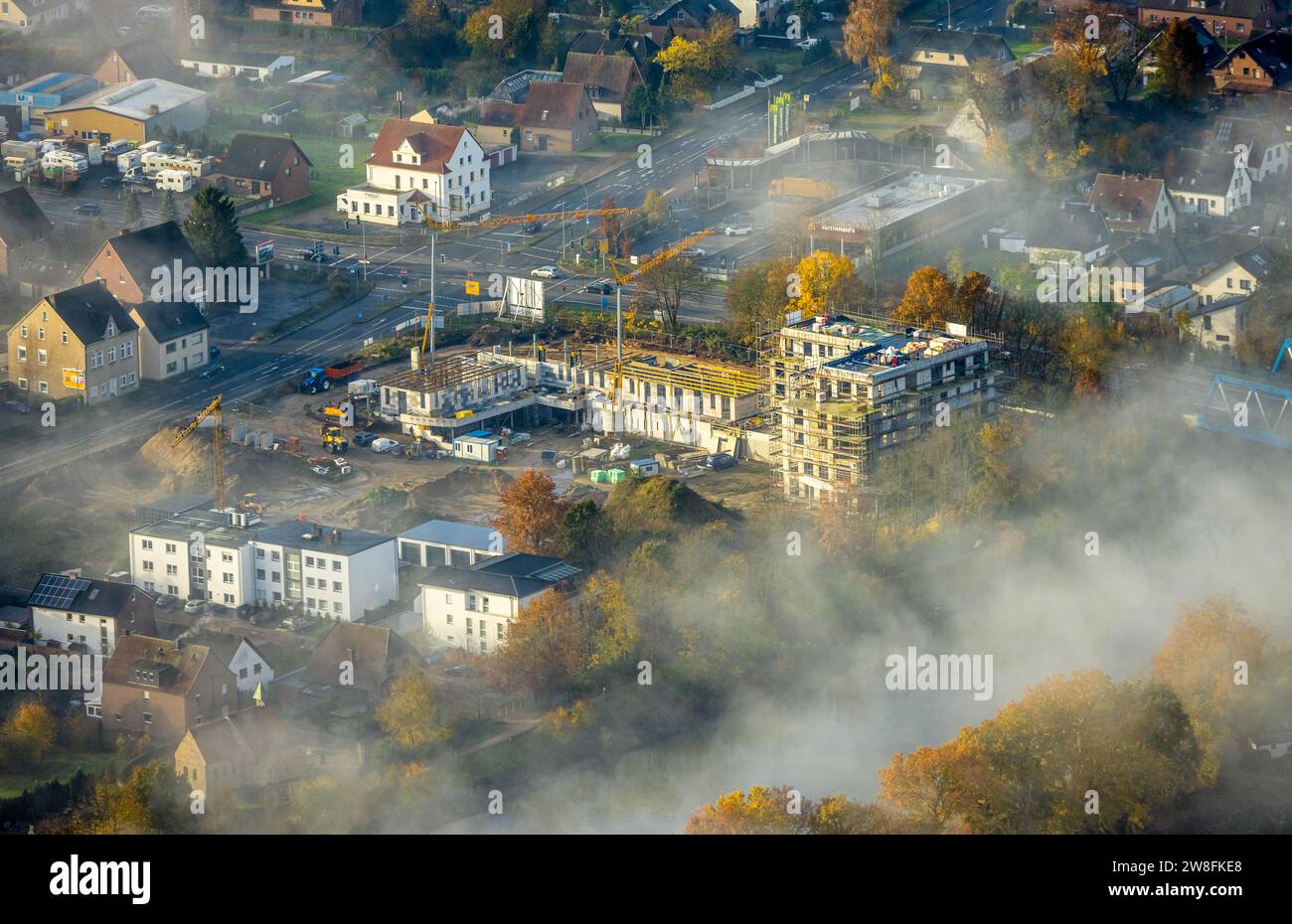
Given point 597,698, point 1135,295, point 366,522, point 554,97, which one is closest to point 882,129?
point 554,97

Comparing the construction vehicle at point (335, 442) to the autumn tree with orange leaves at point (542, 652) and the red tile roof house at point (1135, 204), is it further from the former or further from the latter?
the red tile roof house at point (1135, 204)

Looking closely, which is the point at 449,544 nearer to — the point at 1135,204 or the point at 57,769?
the point at 57,769

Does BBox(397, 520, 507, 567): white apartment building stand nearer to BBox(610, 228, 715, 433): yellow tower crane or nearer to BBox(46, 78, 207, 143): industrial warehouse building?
BBox(610, 228, 715, 433): yellow tower crane

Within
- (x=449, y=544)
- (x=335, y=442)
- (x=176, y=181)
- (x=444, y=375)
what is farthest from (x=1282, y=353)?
(x=176, y=181)

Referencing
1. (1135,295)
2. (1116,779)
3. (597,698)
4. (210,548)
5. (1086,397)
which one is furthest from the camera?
(1135,295)

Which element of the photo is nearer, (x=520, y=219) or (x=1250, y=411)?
(x=1250, y=411)

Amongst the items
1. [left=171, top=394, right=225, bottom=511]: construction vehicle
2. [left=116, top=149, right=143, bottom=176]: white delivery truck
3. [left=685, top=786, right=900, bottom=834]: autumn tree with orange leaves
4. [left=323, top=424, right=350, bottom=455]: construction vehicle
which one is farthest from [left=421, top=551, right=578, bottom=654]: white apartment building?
[left=116, top=149, right=143, bottom=176]: white delivery truck

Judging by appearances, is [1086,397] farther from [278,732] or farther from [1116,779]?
[278,732]
